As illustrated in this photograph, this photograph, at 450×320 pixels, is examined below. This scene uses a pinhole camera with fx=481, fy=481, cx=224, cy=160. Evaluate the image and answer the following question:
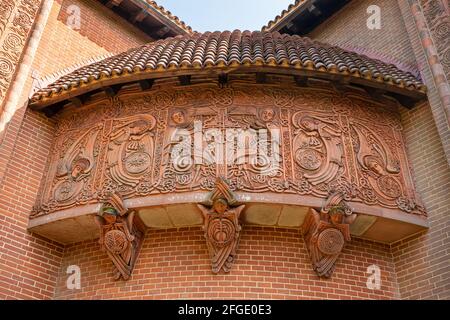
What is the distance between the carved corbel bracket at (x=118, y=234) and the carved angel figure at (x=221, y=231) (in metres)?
1.02

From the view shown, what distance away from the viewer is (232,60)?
6824 mm

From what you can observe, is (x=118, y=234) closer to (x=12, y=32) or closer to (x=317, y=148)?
(x=317, y=148)

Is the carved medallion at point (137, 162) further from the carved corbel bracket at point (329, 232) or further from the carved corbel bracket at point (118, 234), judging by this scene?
the carved corbel bracket at point (329, 232)

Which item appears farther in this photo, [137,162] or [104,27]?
[104,27]

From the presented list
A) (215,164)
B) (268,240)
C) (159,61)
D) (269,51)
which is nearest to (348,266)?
(268,240)

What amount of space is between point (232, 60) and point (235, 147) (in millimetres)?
1250

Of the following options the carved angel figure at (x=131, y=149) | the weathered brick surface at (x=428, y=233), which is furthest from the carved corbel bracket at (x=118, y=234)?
the weathered brick surface at (x=428, y=233)

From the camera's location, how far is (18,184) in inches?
275

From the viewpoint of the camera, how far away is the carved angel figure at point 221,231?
6.12 metres

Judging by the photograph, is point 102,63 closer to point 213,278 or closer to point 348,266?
point 213,278

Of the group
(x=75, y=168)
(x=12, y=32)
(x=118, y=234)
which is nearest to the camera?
(x=118, y=234)

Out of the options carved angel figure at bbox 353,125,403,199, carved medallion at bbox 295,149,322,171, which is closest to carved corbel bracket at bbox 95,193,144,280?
carved medallion at bbox 295,149,322,171

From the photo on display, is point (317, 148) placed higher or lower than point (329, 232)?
higher

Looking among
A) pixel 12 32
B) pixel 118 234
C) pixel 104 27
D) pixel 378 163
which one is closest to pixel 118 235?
pixel 118 234
